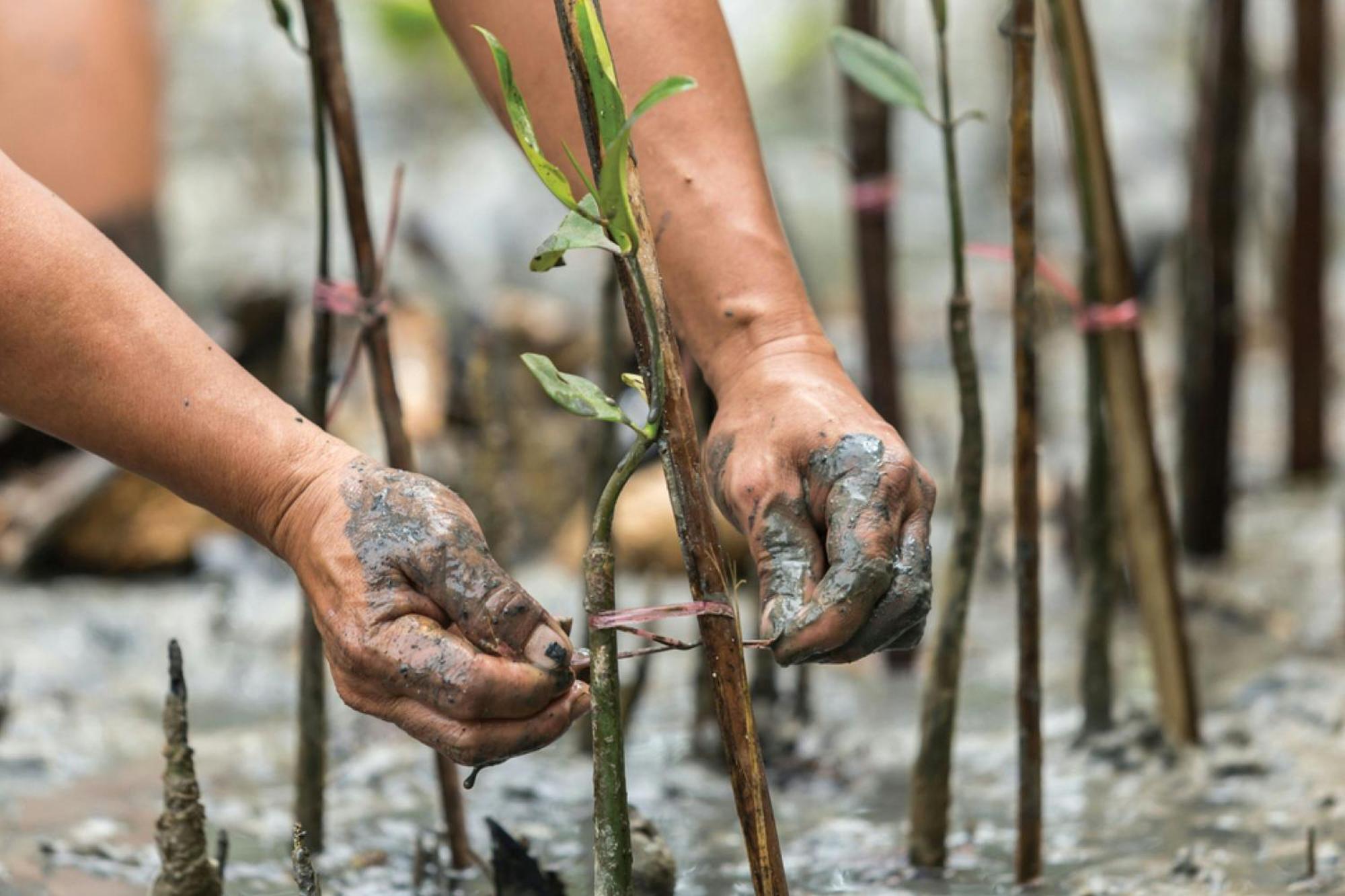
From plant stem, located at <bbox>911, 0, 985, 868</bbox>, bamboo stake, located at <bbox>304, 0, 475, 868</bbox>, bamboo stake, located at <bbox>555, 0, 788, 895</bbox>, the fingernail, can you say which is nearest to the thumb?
the fingernail

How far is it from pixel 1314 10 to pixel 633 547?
78.5 inches

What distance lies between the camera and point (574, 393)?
3.59 feet

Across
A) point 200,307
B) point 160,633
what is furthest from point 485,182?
point 160,633

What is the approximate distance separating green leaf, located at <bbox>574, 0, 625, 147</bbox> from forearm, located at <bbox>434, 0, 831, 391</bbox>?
0.27 metres

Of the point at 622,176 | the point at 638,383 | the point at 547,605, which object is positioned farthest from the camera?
the point at 547,605

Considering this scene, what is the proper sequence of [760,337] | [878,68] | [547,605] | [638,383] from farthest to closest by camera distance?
[547,605], [878,68], [760,337], [638,383]

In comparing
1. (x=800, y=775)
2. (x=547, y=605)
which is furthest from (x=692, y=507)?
(x=547, y=605)

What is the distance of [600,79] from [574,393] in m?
0.24

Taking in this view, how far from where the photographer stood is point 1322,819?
69.4 inches

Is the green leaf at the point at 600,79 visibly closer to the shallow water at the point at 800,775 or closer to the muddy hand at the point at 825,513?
the muddy hand at the point at 825,513

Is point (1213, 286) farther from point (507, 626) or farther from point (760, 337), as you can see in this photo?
point (507, 626)

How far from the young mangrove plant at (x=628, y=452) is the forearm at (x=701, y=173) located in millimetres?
194

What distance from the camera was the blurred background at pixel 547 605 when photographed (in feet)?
5.90

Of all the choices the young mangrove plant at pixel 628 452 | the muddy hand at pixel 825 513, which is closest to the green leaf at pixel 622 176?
the young mangrove plant at pixel 628 452
